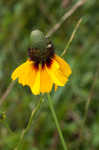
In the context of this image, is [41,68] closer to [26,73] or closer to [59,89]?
[26,73]

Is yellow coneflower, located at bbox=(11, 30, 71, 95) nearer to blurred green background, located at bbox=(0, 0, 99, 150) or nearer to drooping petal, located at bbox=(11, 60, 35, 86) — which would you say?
drooping petal, located at bbox=(11, 60, 35, 86)

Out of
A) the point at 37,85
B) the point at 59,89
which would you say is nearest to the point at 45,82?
the point at 37,85

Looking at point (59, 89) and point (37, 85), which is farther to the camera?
point (59, 89)

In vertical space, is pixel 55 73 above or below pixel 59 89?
below

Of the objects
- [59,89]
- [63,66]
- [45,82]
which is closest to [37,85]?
[45,82]

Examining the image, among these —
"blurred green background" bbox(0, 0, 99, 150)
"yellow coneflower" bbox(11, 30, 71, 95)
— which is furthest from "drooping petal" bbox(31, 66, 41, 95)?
"blurred green background" bbox(0, 0, 99, 150)

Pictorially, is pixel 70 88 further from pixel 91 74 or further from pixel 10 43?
pixel 10 43

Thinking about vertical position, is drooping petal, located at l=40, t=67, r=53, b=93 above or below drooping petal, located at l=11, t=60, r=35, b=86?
below

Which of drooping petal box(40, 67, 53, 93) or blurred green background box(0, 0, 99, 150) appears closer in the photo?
drooping petal box(40, 67, 53, 93)
